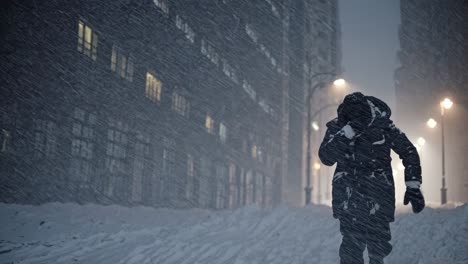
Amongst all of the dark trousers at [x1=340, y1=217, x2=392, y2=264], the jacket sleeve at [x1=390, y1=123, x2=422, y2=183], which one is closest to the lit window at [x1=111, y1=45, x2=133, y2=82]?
the jacket sleeve at [x1=390, y1=123, x2=422, y2=183]

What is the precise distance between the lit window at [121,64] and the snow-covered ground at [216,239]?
283 inches

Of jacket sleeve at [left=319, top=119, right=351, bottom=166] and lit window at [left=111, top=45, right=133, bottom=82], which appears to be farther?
lit window at [left=111, top=45, right=133, bottom=82]

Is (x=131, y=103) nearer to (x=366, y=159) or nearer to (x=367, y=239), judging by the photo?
(x=366, y=159)

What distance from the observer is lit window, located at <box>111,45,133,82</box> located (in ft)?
59.7

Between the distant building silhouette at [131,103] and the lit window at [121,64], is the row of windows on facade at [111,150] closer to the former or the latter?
the distant building silhouette at [131,103]

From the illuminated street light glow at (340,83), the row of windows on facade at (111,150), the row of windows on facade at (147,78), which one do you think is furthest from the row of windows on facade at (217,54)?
the illuminated street light glow at (340,83)

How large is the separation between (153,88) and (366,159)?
1735 centimetres

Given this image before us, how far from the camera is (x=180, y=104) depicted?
2414 centimetres

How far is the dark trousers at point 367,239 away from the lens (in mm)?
4949

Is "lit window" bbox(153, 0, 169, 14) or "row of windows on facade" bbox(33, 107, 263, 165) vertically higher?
"lit window" bbox(153, 0, 169, 14)

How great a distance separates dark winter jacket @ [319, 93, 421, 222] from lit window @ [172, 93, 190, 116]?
18.7m

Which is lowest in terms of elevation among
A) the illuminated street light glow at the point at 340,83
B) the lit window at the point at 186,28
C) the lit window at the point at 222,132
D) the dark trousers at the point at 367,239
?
the dark trousers at the point at 367,239

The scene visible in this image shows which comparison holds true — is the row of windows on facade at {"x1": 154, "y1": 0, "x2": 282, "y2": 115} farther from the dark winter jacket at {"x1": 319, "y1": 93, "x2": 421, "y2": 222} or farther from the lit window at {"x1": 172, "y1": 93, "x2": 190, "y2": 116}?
the dark winter jacket at {"x1": 319, "y1": 93, "x2": 421, "y2": 222}

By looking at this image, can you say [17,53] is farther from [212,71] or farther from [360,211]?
[212,71]
